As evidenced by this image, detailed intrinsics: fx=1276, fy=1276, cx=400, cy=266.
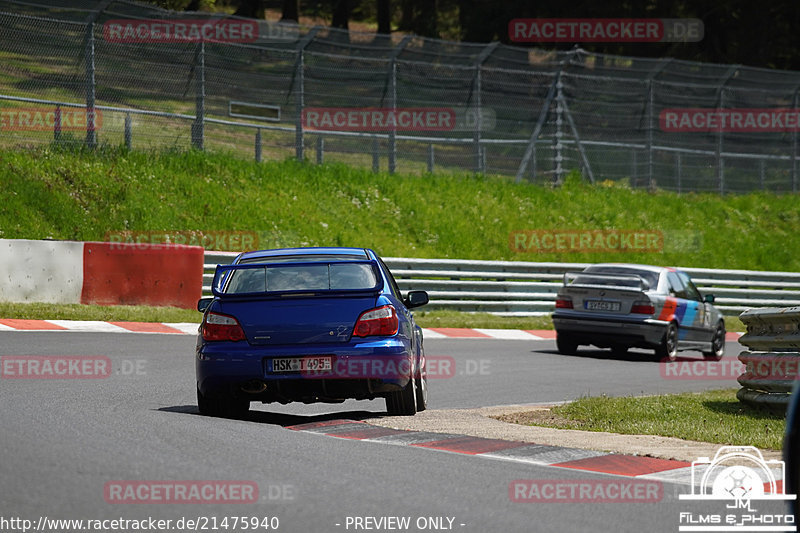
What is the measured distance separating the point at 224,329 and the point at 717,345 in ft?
Result: 41.0

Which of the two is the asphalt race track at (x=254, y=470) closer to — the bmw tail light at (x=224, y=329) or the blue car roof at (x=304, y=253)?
→ the bmw tail light at (x=224, y=329)

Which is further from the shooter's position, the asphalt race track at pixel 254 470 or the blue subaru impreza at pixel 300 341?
the blue subaru impreza at pixel 300 341

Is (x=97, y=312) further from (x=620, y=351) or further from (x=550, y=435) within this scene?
(x=550, y=435)

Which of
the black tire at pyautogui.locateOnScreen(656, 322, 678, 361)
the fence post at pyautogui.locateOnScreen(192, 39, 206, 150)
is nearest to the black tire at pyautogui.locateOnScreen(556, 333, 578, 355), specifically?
the black tire at pyautogui.locateOnScreen(656, 322, 678, 361)

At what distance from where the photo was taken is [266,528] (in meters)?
Answer: 5.59

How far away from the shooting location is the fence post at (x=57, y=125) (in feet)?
76.2

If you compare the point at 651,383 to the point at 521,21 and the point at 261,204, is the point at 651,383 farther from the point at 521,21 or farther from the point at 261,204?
the point at 521,21

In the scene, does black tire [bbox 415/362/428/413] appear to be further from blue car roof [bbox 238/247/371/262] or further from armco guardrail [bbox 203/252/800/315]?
armco guardrail [bbox 203/252/800/315]

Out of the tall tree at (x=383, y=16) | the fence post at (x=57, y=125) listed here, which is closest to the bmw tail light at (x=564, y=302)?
the fence post at (x=57, y=125)

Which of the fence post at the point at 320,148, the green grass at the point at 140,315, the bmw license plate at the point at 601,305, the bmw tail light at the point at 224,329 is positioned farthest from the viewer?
the fence post at the point at 320,148

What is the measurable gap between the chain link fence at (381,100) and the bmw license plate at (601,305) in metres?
9.43

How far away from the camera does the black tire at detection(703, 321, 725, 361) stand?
66.6 ft

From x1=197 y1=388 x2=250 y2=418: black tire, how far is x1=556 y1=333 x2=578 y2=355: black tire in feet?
31.8

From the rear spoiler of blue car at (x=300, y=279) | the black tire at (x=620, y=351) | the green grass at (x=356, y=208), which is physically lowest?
the black tire at (x=620, y=351)
